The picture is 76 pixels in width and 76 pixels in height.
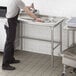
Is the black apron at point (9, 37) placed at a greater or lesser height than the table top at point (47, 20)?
lesser

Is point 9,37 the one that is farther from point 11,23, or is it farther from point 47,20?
point 47,20

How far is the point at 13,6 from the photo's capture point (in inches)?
138

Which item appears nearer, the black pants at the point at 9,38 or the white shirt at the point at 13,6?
the white shirt at the point at 13,6

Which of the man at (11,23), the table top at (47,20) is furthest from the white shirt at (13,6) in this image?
the table top at (47,20)

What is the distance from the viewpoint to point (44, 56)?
4336 millimetres

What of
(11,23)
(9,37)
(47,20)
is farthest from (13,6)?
(47,20)

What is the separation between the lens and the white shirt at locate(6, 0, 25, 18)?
349cm

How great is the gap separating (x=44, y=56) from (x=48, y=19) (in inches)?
31.7

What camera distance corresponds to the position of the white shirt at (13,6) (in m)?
3.49

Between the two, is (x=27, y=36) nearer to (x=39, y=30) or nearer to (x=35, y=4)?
(x=39, y=30)

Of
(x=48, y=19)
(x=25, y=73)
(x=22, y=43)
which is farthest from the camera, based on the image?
(x=22, y=43)

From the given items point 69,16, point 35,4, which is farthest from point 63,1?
point 35,4

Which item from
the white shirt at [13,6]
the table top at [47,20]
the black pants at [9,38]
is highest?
the white shirt at [13,6]

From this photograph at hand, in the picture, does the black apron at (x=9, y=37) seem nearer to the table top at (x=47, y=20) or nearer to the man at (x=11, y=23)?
the man at (x=11, y=23)
